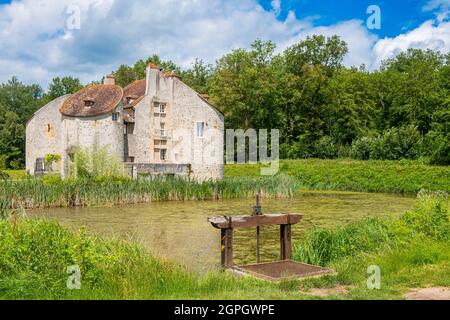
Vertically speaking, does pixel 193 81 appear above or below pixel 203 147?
above

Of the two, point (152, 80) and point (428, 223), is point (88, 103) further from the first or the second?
point (428, 223)

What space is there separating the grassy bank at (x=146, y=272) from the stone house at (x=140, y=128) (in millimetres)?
26675

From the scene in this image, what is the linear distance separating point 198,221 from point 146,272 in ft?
42.5

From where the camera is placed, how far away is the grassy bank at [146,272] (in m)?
7.09

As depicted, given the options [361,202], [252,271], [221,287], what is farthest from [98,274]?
[361,202]

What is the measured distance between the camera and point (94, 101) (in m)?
37.3

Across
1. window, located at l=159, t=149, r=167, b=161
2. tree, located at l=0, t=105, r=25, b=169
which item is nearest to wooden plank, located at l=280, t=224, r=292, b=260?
window, located at l=159, t=149, r=167, b=161

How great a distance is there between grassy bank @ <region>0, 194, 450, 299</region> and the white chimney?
30.3 metres

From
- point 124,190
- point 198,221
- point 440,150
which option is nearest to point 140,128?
point 124,190

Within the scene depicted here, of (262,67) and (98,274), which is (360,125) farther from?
(98,274)

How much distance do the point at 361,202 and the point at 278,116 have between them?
29.0m

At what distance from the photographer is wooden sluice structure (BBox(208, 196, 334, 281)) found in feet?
30.6

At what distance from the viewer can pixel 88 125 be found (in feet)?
119

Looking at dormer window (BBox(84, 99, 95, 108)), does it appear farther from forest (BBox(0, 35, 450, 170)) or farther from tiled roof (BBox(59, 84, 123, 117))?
forest (BBox(0, 35, 450, 170))
